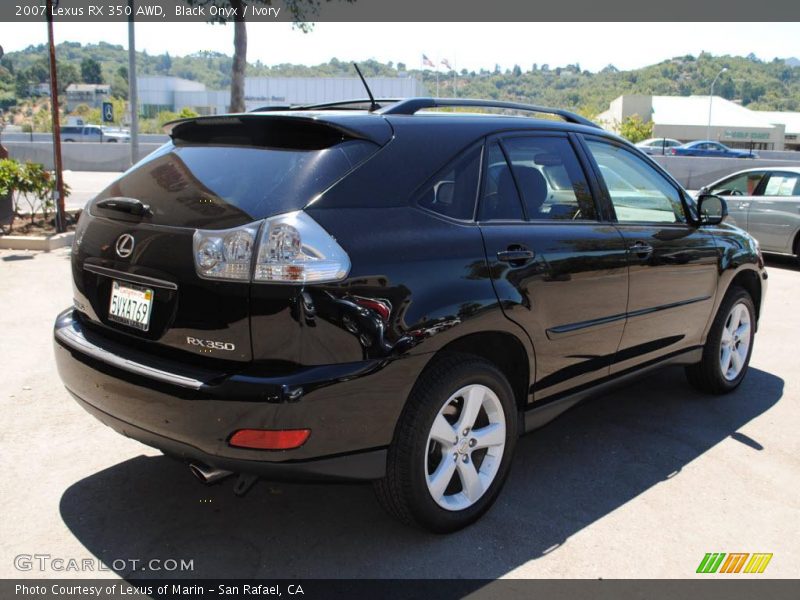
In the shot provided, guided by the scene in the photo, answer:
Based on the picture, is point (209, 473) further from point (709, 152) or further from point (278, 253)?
point (709, 152)

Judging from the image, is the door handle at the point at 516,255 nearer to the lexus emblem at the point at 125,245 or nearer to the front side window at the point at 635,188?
the front side window at the point at 635,188

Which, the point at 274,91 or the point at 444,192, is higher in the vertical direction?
the point at 274,91

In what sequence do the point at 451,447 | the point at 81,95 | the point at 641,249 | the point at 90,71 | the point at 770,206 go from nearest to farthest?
the point at 451,447 → the point at 641,249 → the point at 770,206 → the point at 81,95 → the point at 90,71

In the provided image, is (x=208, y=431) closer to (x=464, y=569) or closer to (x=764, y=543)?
(x=464, y=569)

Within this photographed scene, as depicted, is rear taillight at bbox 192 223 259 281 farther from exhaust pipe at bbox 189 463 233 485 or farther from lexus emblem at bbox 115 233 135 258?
exhaust pipe at bbox 189 463 233 485

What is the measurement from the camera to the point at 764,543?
326 centimetres

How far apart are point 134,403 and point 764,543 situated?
9.03ft

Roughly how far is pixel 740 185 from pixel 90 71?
164m

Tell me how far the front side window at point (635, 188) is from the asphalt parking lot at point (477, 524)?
1.32 meters

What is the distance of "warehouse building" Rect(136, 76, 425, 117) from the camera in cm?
7231

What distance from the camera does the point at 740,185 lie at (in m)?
11.9

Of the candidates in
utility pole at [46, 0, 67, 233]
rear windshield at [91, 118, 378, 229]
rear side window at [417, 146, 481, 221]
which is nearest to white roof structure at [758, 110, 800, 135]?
utility pole at [46, 0, 67, 233]

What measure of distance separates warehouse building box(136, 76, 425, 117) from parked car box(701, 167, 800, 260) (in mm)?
55490

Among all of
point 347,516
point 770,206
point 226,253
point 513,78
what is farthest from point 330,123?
point 513,78
